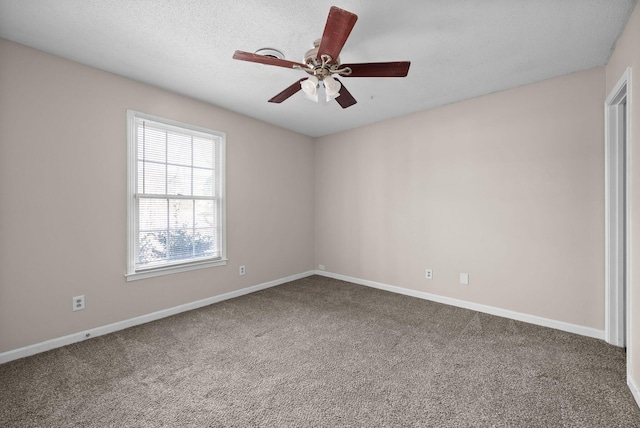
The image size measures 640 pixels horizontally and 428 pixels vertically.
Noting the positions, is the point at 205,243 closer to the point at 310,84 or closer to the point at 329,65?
the point at 310,84

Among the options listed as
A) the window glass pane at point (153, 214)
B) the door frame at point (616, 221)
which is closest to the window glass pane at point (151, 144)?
the window glass pane at point (153, 214)

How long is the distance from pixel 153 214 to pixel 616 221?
4.45 meters

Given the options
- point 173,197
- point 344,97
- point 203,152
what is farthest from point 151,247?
point 344,97

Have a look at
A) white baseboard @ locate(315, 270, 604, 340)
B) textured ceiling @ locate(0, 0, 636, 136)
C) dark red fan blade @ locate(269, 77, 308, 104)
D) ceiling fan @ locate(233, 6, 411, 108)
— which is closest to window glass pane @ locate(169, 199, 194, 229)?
textured ceiling @ locate(0, 0, 636, 136)

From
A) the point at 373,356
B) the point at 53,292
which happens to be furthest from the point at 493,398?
the point at 53,292

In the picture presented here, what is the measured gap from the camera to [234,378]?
2.02 meters

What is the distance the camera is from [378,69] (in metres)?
1.94

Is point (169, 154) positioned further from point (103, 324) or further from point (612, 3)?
point (612, 3)

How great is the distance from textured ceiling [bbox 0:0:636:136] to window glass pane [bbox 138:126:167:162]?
1.69ft

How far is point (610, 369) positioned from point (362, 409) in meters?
1.95

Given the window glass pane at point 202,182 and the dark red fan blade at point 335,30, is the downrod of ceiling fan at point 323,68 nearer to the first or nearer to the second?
the dark red fan blade at point 335,30

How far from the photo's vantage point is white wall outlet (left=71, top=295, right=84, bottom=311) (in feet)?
8.32

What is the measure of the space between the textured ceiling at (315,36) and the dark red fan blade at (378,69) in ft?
1.16

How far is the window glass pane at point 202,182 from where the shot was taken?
11.4ft
